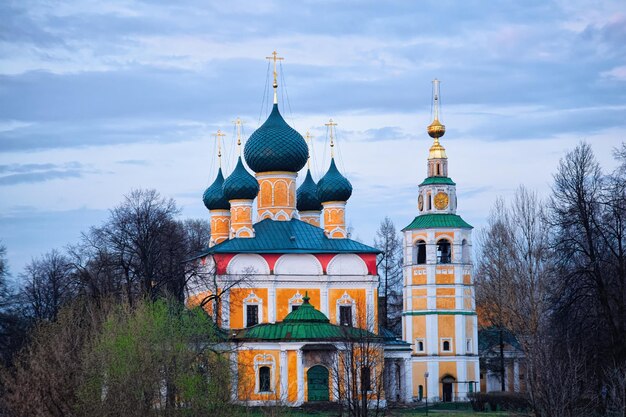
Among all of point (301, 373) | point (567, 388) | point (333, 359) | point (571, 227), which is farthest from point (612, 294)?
point (301, 373)

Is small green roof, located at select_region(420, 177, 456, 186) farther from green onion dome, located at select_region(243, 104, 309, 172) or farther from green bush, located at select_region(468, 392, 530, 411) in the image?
green bush, located at select_region(468, 392, 530, 411)

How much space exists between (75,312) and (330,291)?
14136 mm

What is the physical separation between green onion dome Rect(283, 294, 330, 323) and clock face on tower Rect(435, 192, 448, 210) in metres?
10.4

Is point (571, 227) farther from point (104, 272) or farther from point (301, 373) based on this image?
point (104, 272)

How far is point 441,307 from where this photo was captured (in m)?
50.2

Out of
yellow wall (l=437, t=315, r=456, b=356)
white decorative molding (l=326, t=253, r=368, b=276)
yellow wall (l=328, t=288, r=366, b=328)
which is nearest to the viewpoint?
yellow wall (l=328, t=288, r=366, b=328)

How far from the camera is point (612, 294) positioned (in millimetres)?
31969

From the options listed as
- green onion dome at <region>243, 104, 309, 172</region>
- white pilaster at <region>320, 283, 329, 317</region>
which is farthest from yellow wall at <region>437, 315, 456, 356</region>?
green onion dome at <region>243, 104, 309, 172</region>

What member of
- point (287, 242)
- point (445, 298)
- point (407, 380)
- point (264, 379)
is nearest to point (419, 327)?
point (445, 298)

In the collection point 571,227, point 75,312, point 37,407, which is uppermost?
point 571,227

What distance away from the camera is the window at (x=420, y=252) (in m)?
51.1

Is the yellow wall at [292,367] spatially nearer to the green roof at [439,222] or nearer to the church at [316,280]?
the church at [316,280]

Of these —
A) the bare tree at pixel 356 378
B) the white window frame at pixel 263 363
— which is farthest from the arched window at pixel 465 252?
the bare tree at pixel 356 378

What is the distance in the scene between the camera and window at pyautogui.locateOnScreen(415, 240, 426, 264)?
51.1 metres
